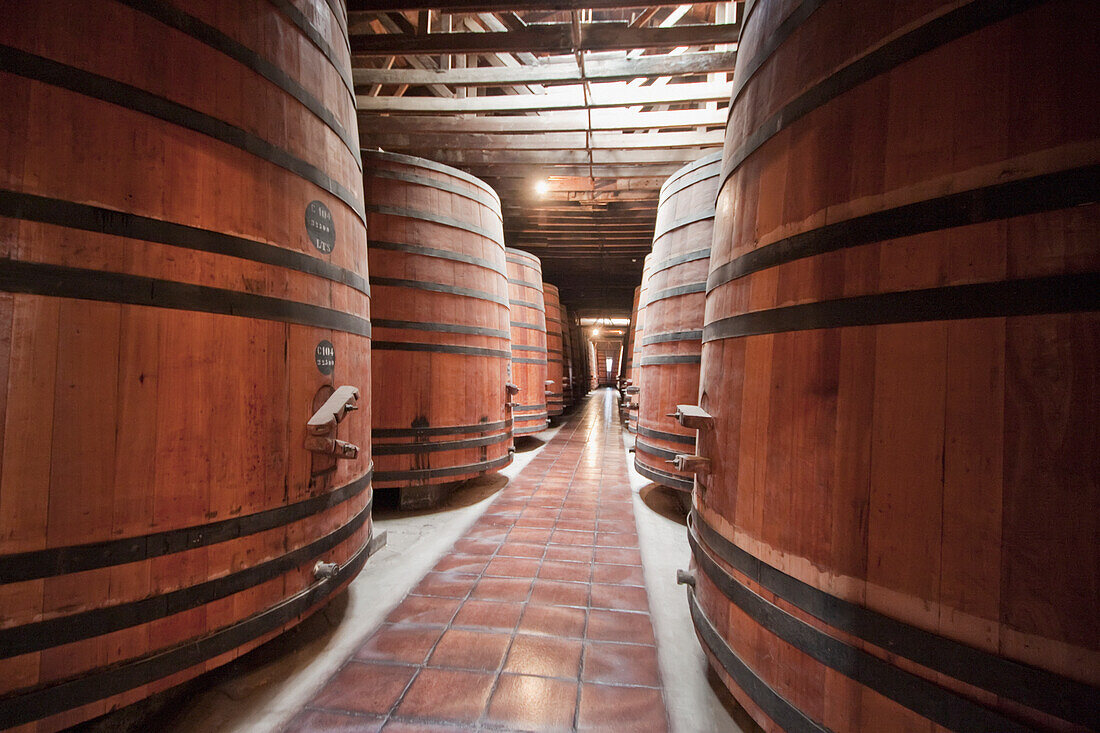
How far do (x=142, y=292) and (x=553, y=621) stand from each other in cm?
206

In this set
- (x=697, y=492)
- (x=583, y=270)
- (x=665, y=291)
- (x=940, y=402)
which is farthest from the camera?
(x=583, y=270)

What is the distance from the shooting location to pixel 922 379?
36.5 inches

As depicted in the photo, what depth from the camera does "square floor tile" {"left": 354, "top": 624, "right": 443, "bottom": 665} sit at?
174 centimetres

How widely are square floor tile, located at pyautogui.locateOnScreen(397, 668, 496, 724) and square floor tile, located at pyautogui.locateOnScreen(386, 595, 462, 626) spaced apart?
13.4 inches

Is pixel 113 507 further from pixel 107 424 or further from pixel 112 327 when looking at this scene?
pixel 112 327

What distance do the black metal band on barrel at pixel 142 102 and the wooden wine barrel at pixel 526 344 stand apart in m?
4.31

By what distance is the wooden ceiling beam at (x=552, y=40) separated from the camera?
3.59m

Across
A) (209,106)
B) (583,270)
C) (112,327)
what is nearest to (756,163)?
(209,106)

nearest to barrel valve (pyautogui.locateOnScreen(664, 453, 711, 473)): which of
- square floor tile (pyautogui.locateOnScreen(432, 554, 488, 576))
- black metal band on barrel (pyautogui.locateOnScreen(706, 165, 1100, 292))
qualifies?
black metal band on barrel (pyautogui.locateOnScreen(706, 165, 1100, 292))

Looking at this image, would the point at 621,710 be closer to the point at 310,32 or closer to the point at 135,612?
the point at 135,612

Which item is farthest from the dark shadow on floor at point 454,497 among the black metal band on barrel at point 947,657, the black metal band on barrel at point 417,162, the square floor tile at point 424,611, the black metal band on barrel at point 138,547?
the black metal band on barrel at point 947,657

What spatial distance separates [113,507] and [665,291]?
10.7 feet

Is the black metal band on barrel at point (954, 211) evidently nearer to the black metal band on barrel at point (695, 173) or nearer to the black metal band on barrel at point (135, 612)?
the black metal band on barrel at point (135, 612)

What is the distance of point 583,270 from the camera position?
12844 mm
